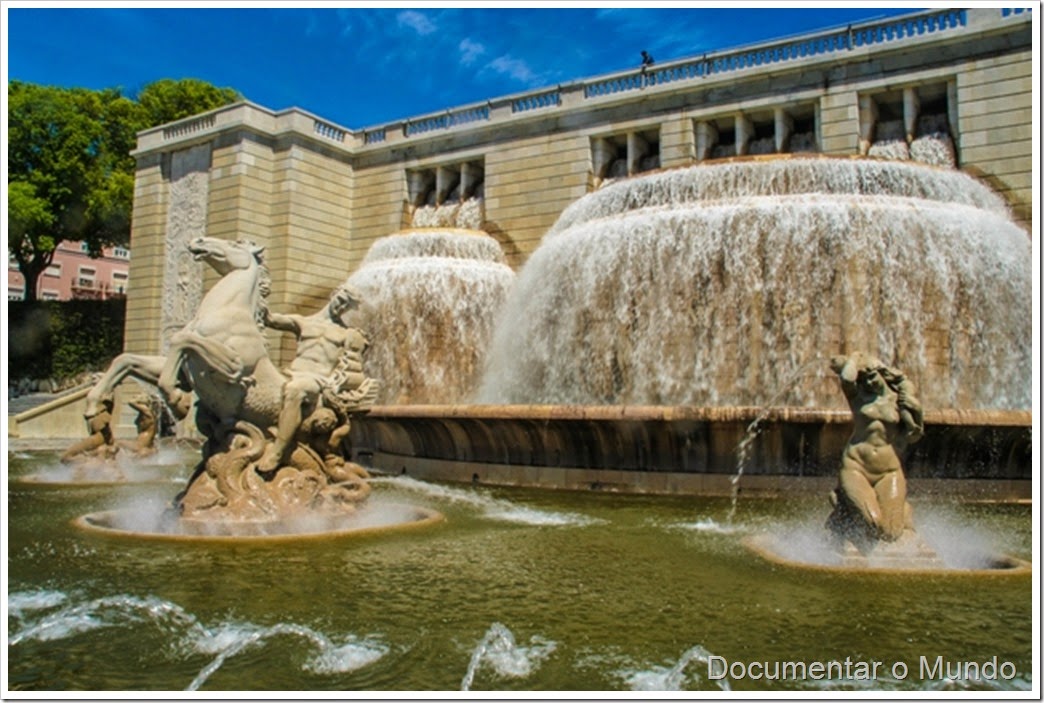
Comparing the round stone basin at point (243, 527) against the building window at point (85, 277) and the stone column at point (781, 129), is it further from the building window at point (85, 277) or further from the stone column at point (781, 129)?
the building window at point (85, 277)

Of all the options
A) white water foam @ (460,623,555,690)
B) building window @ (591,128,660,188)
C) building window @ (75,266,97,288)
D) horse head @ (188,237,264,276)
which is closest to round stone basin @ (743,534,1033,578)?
white water foam @ (460,623,555,690)

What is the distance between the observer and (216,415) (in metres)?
6.31

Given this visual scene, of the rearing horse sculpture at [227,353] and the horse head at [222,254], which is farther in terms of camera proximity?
the horse head at [222,254]

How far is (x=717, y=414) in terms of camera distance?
796 cm

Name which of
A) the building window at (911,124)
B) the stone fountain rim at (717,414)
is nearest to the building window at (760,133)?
the building window at (911,124)

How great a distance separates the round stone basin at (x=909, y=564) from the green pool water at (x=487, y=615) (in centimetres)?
9

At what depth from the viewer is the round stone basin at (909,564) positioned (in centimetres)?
449

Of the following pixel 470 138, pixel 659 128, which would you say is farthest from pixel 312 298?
pixel 659 128

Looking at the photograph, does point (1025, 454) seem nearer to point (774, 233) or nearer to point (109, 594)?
point (774, 233)

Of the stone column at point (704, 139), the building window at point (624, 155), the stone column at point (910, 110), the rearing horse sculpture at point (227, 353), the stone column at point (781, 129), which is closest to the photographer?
the rearing horse sculpture at point (227, 353)

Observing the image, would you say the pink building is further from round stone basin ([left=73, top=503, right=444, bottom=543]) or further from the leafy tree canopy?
round stone basin ([left=73, top=503, right=444, bottom=543])

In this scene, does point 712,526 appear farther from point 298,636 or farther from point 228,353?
point 298,636

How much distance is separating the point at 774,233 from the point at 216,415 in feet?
25.3

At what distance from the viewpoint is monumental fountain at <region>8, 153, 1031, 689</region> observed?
10.4 ft
